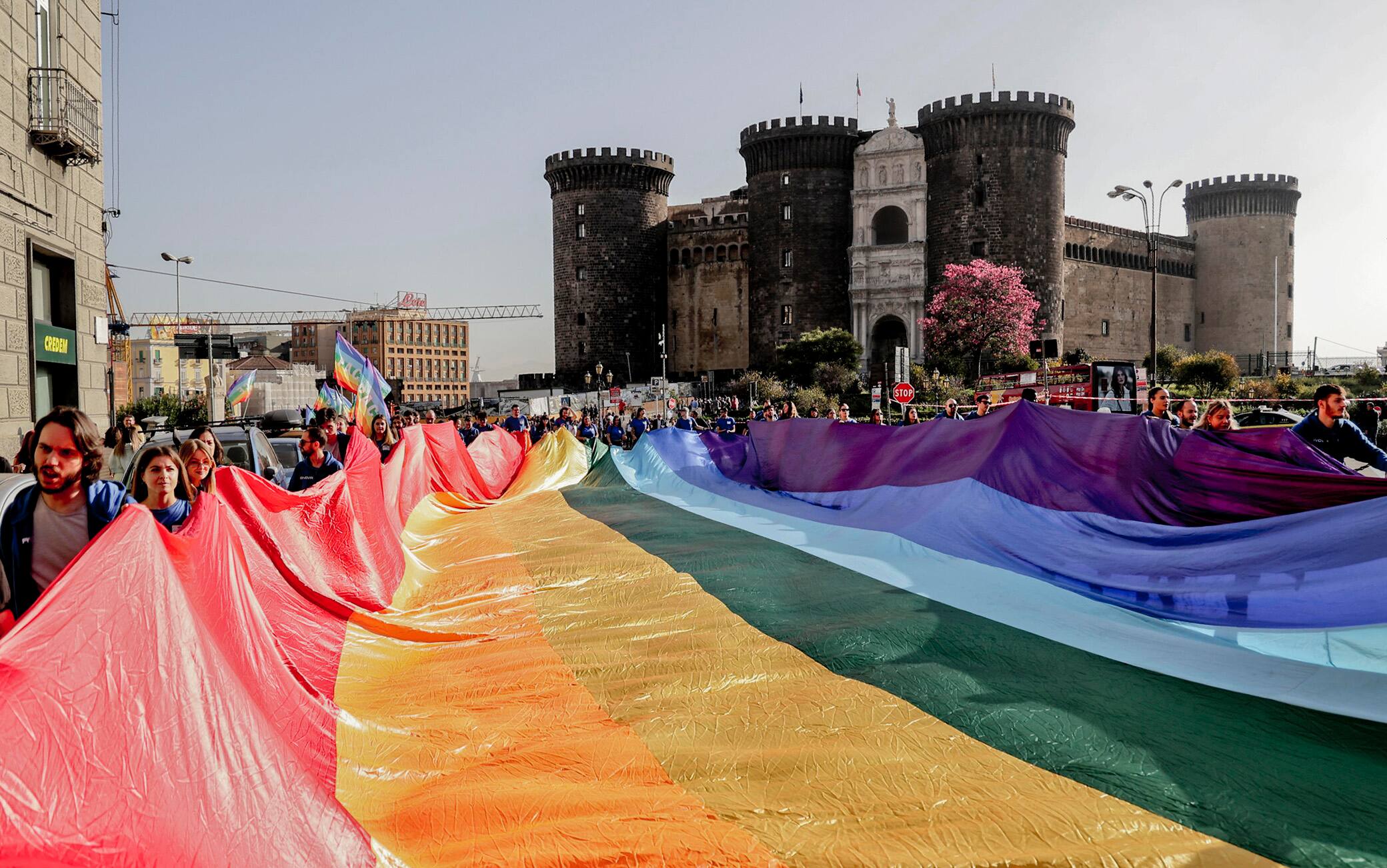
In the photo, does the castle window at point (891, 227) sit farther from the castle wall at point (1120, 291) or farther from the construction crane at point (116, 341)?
the construction crane at point (116, 341)

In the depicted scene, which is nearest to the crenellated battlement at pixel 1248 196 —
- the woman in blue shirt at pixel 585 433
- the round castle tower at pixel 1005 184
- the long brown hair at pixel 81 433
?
the round castle tower at pixel 1005 184

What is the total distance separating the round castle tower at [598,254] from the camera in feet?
211

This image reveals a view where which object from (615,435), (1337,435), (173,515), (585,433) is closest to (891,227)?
(585,433)

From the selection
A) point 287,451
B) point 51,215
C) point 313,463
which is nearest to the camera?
point 313,463

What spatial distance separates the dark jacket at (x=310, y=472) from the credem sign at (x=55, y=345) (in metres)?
7.59

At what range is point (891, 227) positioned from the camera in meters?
61.9

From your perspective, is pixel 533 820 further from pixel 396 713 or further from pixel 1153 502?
pixel 1153 502

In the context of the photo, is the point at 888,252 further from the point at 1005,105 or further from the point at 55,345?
the point at 55,345

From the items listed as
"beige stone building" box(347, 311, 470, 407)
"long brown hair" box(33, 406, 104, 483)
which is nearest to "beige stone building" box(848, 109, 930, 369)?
"long brown hair" box(33, 406, 104, 483)

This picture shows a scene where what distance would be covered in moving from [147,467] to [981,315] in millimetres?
49032

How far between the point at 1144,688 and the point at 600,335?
60618 millimetres

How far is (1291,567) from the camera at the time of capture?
5.79 m

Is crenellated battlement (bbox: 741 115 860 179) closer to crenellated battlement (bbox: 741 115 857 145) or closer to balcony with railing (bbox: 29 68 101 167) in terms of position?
crenellated battlement (bbox: 741 115 857 145)

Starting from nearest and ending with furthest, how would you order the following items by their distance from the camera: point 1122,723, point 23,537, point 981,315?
point 23,537 < point 1122,723 < point 981,315
